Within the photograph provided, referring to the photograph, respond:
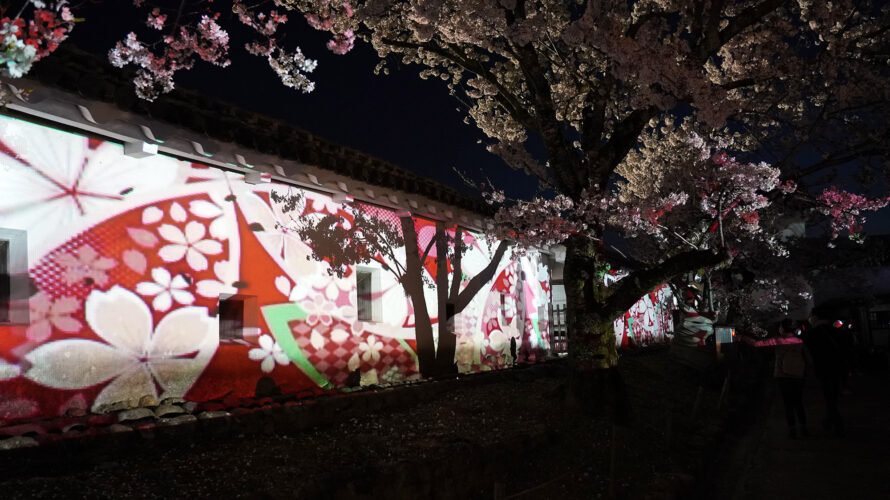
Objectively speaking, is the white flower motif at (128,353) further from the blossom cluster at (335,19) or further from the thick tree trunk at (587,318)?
the thick tree trunk at (587,318)

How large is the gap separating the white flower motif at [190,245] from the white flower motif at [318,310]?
181cm

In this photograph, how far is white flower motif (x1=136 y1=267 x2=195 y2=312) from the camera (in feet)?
25.0

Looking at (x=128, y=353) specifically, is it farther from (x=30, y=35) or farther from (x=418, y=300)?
(x=418, y=300)

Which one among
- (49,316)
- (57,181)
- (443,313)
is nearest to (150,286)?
(49,316)

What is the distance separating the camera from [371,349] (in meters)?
11.0

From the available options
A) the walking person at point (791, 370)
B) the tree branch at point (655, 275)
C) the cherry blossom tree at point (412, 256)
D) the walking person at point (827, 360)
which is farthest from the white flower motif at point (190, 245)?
the walking person at point (827, 360)

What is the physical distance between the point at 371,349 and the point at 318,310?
1527 mm

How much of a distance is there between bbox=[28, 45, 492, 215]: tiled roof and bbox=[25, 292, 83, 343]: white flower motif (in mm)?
2196

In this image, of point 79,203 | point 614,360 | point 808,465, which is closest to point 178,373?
point 79,203

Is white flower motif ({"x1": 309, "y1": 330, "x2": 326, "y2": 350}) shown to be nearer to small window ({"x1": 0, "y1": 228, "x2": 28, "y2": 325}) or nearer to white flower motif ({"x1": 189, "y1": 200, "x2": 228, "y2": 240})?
white flower motif ({"x1": 189, "y1": 200, "x2": 228, "y2": 240})

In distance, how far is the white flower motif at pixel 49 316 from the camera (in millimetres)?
6543

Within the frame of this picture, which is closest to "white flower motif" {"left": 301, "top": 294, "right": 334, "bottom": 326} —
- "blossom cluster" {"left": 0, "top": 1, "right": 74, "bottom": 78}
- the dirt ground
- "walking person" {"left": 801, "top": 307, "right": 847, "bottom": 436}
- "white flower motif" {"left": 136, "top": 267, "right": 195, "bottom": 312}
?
the dirt ground

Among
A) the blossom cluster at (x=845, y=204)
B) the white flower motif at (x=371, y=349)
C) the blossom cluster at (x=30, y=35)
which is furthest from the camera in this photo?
the blossom cluster at (x=845, y=204)

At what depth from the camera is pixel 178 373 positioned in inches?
308
